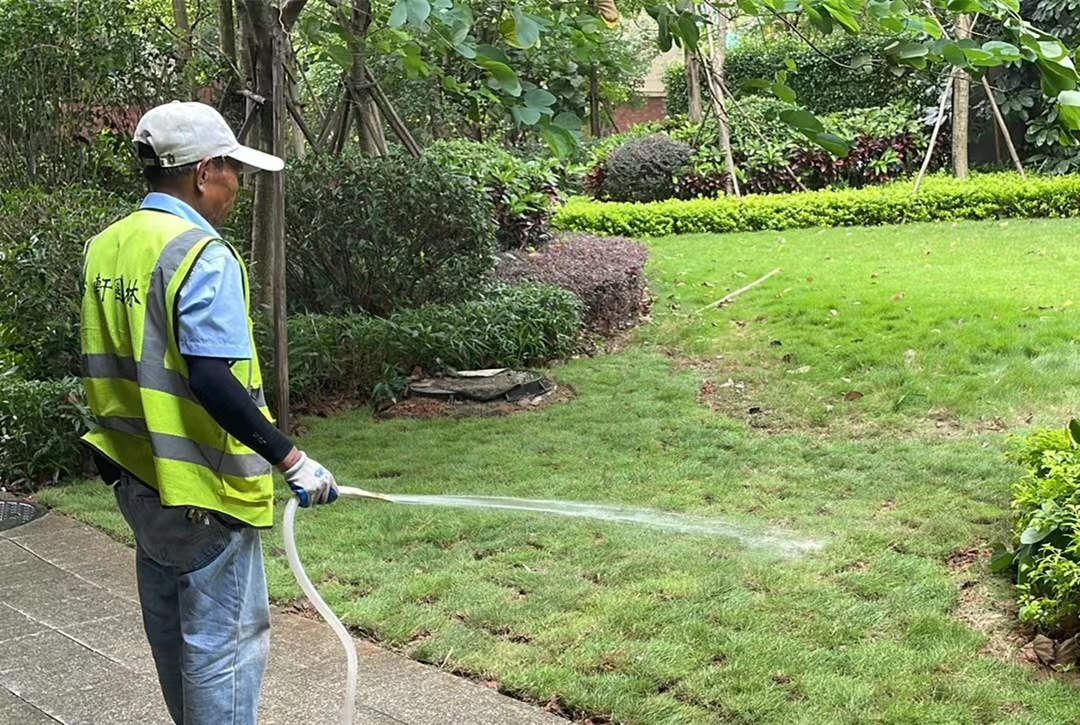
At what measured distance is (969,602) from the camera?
377cm

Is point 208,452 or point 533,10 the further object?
point 533,10

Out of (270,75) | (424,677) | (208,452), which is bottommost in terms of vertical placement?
(424,677)

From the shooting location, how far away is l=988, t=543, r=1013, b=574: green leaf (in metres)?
3.90

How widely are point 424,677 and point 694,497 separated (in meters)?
1.99

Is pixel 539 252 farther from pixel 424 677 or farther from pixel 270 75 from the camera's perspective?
pixel 424 677

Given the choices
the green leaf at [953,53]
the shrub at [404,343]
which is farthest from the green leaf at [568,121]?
the shrub at [404,343]

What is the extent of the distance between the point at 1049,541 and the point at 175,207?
2940mm

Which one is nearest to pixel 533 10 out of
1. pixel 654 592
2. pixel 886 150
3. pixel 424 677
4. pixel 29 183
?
pixel 654 592

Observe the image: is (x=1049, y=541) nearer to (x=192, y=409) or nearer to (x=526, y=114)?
(x=526, y=114)

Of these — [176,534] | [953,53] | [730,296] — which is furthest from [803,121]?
[730,296]

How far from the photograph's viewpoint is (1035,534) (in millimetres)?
3662

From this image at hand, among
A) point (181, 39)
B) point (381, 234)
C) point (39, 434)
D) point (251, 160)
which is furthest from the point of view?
point (181, 39)

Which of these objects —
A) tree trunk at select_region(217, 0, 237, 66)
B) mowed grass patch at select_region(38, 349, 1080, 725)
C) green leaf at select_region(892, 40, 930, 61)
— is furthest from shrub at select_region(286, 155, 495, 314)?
green leaf at select_region(892, 40, 930, 61)

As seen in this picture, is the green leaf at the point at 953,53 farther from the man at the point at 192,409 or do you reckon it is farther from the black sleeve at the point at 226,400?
the black sleeve at the point at 226,400
